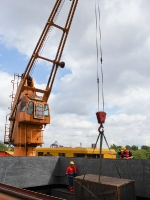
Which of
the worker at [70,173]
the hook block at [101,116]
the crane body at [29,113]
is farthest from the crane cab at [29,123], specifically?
the hook block at [101,116]

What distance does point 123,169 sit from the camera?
26.2ft

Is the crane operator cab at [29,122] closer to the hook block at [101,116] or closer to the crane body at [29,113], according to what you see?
the crane body at [29,113]

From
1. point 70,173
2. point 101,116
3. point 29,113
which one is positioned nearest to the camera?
point 101,116

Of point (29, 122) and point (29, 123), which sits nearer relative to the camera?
point (29, 122)

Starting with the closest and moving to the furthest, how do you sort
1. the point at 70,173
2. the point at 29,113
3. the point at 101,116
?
the point at 101,116, the point at 70,173, the point at 29,113

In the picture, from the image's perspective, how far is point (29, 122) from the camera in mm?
13844

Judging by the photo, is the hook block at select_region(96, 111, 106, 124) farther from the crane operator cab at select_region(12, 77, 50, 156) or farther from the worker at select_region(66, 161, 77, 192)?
the crane operator cab at select_region(12, 77, 50, 156)

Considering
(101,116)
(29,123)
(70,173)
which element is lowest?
(70,173)

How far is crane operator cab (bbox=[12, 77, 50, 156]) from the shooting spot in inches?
538

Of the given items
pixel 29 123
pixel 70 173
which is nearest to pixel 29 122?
pixel 29 123

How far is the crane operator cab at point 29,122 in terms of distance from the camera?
13.7 meters

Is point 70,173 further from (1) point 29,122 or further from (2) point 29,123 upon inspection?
(2) point 29,123

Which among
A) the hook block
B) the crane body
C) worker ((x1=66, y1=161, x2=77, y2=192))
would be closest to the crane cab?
the crane body

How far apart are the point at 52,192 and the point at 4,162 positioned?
9.57ft
